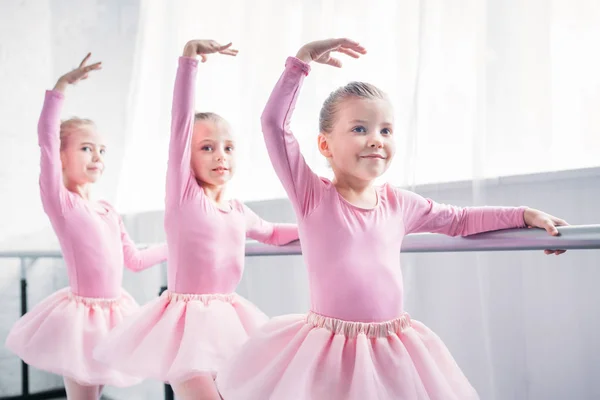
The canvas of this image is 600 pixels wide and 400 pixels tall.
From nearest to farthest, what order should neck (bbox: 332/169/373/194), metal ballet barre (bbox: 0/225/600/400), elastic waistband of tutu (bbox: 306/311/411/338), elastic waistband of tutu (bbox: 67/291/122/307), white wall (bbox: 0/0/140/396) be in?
metal ballet barre (bbox: 0/225/600/400)
elastic waistband of tutu (bbox: 306/311/411/338)
neck (bbox: 332/169/373/194)
elastic waistband of tutu (bbox: 67/291/122/307)
white wall (bbox: 0/0/140/396)

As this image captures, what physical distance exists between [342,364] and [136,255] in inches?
41.3

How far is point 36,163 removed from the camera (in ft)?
9.59

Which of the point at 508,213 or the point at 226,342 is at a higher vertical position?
the point at 508,213

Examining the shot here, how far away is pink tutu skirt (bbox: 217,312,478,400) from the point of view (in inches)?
36.9

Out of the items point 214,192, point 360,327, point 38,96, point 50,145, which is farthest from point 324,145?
point 38,96

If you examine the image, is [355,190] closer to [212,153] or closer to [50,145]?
[212,153]

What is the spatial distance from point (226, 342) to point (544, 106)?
841 mm

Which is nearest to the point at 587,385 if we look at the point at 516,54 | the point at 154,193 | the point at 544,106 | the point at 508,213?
the point at 508,213

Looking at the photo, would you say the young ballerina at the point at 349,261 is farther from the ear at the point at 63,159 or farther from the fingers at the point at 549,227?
the ear at the point at 63,159

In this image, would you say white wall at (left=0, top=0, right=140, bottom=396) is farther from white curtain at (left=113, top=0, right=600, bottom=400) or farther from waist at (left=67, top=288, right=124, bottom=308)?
white curtain at (left=113, top=0, right=600, bottom=400)

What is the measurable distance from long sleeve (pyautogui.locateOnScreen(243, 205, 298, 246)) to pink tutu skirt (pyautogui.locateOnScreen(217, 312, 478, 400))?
44 cm

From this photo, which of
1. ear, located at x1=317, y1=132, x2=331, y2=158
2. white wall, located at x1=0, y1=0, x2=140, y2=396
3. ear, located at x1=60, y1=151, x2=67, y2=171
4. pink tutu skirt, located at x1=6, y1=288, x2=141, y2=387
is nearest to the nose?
ear, located at x1=317, y1=132, x2=331, y2=158

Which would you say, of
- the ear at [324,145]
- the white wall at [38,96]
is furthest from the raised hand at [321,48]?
the white wall at [38,96]

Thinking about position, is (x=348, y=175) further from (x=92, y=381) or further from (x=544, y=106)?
(x=92, y=381)
